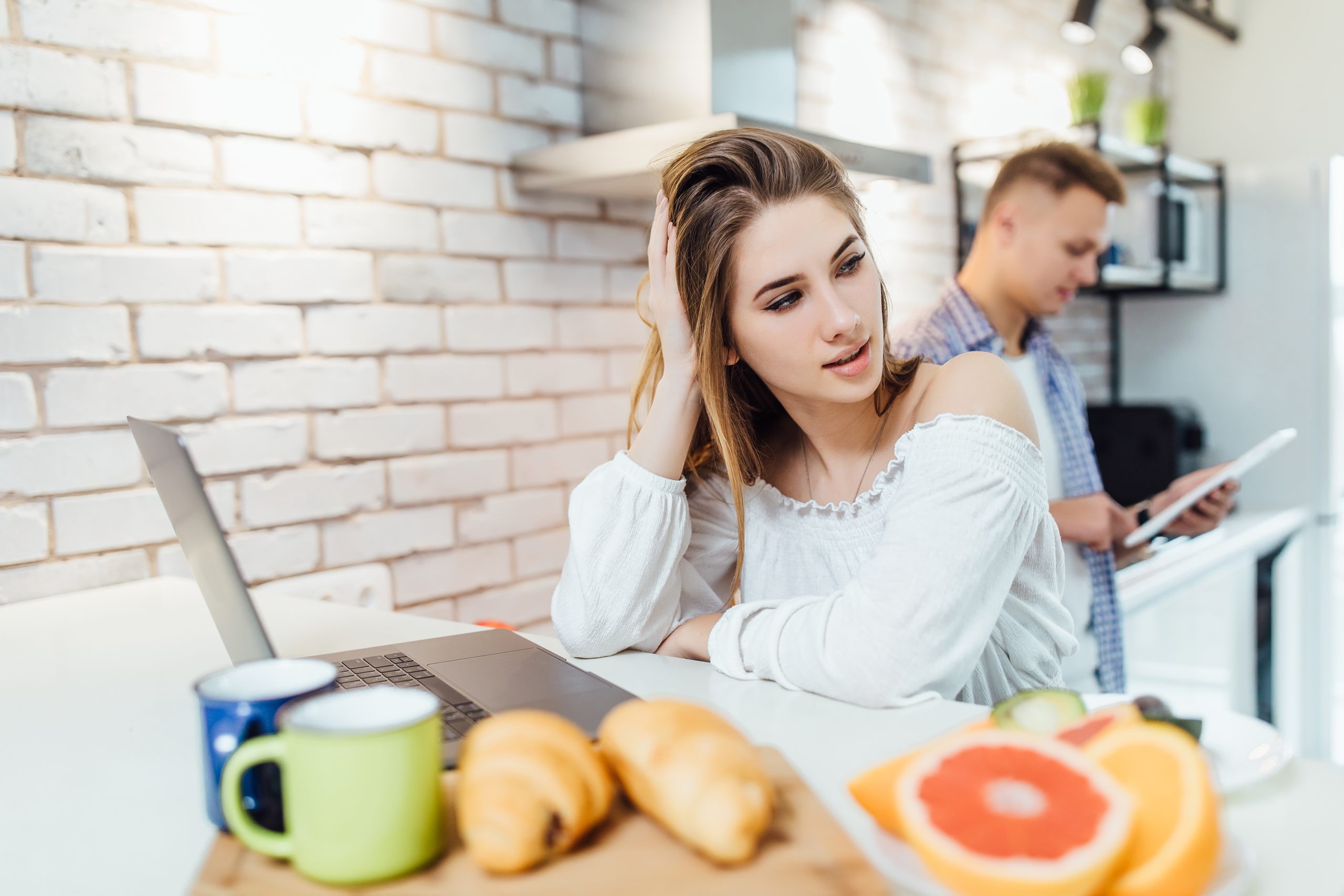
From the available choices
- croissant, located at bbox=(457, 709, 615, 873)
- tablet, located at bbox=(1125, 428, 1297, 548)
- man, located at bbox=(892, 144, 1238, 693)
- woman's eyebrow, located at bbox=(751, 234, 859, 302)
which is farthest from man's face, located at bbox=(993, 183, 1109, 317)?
croissant, located at bbox=(457, 709, 615, 873)

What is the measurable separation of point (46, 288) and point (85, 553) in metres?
0.37

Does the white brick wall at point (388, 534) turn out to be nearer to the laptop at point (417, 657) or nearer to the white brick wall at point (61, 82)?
the laptop at point (417, 657)

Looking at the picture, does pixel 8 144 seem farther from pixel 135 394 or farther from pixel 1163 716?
pixel 1163 716

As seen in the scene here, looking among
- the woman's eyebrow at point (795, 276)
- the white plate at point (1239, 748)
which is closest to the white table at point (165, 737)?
the white plate at point (1239, 748)

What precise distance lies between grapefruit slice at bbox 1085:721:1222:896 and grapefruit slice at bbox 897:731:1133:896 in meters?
0.02

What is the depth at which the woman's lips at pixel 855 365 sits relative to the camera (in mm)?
1200

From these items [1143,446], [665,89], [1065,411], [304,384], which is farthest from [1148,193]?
[304,384]

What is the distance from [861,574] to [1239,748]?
37 centimetres

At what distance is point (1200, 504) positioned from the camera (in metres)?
2.28

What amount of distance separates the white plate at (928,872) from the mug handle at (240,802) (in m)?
0.32

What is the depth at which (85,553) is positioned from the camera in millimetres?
1453

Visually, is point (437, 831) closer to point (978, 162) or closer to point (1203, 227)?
point (978, 162)

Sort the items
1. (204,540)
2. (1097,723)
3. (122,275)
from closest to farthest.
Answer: (1097,723)
(204,540)
(122,275)

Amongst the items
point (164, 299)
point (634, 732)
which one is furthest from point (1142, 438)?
point (634, 732)
